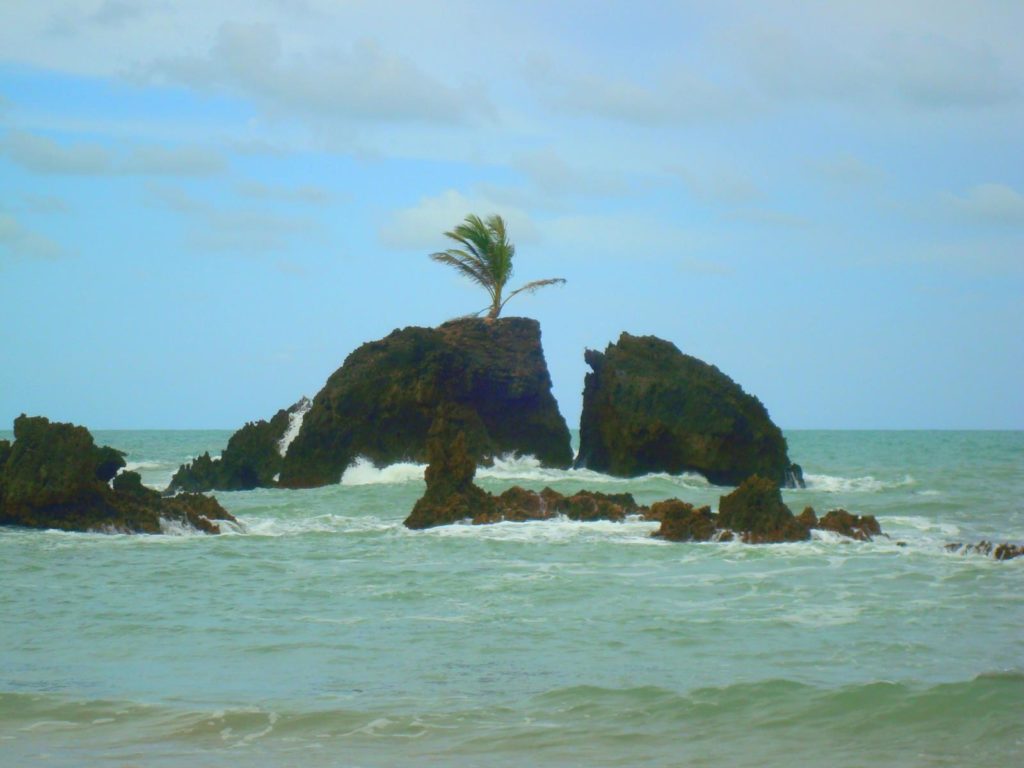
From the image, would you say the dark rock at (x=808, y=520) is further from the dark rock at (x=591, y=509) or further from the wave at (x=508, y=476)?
the wave at (x=508, y=476)

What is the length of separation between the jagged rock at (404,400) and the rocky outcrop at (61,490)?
35.5ft

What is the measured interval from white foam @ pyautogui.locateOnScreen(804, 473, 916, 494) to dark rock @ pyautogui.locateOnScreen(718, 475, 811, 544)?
39.1 ft

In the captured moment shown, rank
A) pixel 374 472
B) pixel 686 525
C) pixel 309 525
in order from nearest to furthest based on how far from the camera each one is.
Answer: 1. pixel 686 525
2. pixel 309 525
3. pixel 374 472

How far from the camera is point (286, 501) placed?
25.3 metres

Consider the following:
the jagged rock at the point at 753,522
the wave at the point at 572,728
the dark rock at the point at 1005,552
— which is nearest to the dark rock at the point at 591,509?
the jagged rock at the point at 753,522

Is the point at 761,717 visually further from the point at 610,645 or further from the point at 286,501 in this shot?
the point at 286,501

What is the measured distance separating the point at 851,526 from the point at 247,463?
56.8 feet

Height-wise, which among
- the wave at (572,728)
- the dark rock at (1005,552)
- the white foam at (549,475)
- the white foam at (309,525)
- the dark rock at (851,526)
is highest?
the white foam at (549,475)

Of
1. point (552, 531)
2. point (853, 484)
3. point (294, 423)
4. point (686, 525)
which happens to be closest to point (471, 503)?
point (552, 531)

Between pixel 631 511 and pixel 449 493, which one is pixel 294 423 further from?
pixel 631 511

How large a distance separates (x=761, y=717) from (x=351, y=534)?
11.3m

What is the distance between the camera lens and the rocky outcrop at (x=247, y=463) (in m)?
31.2

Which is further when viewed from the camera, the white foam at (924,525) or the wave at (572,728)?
the white foam at (924,525)

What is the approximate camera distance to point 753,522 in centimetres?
1786
